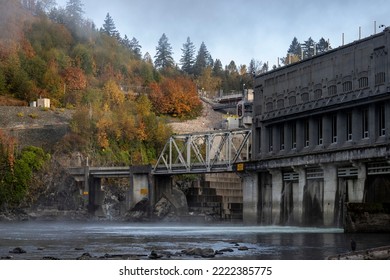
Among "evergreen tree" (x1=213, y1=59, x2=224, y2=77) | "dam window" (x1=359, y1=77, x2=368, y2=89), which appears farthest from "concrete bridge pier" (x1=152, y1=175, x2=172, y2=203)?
"evergreen tree" (x1=213, y1=59, x2=224, y2=77)

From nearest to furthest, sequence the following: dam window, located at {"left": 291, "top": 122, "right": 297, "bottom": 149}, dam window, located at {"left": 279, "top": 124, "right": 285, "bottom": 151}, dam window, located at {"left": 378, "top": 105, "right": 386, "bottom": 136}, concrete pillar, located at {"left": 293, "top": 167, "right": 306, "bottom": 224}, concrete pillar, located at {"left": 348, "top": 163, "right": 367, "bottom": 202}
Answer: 1. concrete pillar, located at {"left": 348, "top": 163, "right": 367, "bottom": 202}
2. dam window, located at {"left": 378, "top": 105, "right": 386, "bottom": 136}
3. concrete pillar, located at {"left": 293, "top": 167, "right": 306, "bottom": 224}
4. dam window, located at {"left": 291, "top": 122, "right": 297, "bottom": 149}
5. dam window, located at {"left": 279, "top": 124, "right": 285, "bottom": 151}

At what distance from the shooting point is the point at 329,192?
204 feet

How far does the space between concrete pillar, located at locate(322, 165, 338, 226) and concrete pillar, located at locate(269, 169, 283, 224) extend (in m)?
8.79

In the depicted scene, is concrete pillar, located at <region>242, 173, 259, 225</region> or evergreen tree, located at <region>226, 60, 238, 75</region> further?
evergreen tree, located at <region>226, 60, 238, 75</region>

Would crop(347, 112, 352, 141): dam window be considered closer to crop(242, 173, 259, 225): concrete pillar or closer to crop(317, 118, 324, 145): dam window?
crop(317, 118, 324, 145): dam window

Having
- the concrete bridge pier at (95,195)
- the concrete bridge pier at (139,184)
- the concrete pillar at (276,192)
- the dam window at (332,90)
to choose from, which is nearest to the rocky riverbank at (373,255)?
the dam window at (332,90)

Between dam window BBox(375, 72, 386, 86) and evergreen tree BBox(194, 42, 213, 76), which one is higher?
evergreen tree BBox(194, 42, 213, 76)

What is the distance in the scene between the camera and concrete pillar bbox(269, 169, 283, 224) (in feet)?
234

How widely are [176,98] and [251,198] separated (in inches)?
2730

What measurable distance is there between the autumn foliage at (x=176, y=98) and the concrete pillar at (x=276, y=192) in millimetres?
61794

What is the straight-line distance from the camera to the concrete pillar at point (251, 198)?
7531 centimetres

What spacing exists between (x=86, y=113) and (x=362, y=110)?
6226 cm

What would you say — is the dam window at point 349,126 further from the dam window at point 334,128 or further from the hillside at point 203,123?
the hillside at point 203,123

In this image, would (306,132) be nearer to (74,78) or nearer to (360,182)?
(360,182)
